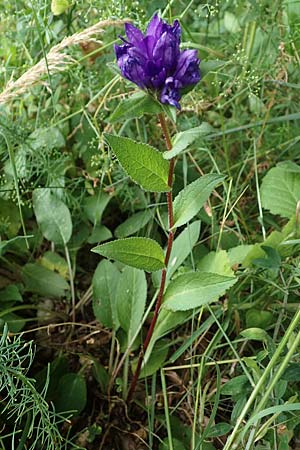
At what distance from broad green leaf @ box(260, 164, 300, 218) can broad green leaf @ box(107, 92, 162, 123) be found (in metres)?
0.37

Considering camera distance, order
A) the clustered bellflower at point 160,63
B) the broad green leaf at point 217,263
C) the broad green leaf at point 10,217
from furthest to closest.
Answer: the broad green leaf at point 10,217, the broad green leaf at point 217,263, the clustered bellflower at point 160,63

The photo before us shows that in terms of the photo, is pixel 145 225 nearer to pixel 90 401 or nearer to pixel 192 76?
pixel 90 401

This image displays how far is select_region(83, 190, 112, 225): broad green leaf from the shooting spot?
1.14m

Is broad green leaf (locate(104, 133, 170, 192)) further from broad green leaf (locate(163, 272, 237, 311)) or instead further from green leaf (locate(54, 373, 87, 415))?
green leaf (locate(54, 373, 87, 415))

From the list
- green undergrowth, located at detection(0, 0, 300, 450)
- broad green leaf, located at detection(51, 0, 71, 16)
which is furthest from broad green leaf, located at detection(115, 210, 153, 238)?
broad green leaf, located at detection(51, 0, 71, 16)

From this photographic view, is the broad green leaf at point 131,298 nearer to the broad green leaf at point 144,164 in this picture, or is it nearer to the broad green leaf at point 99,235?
the broad green leaf at point 99,235

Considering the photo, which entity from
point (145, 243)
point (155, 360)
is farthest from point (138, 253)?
point (155, 360)

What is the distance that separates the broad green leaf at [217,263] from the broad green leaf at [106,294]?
0.15m

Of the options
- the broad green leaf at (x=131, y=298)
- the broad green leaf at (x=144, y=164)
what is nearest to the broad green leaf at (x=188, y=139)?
the broad green leaf at (x=144, y=164)

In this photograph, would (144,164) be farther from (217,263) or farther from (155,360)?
(155,360)

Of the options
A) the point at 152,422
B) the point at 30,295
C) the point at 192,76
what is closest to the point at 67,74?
the point at 30,295

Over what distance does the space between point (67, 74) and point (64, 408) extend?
0.60m

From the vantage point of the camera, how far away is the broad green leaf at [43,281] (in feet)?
3.67

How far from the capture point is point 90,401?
1.03m
